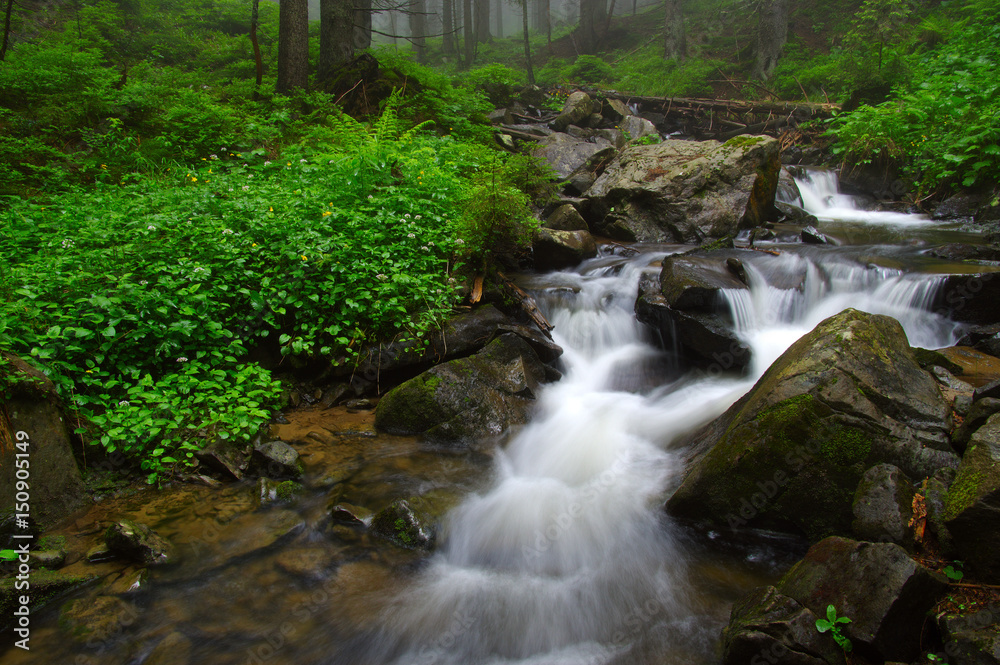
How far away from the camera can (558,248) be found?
7.88 m

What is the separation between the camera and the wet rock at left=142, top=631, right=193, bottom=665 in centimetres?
276

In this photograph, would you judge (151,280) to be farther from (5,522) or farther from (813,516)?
(813,516)

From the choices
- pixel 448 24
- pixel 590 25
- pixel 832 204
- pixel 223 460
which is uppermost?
pixel 448 24

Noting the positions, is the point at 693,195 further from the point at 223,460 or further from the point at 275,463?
the point at 223,460

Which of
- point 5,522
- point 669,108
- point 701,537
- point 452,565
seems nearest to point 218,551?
point 5,522

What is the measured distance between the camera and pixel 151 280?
4637 millimetres

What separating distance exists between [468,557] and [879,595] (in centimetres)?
252

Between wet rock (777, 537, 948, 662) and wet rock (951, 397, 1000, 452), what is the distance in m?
1.31

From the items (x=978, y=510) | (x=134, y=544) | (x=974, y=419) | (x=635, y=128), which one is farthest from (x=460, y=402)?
A: (x=635, y=128)

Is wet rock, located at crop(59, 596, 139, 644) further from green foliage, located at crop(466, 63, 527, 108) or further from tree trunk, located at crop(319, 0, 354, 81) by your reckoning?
green foliage, located at crop(466, 63, 527, 108)

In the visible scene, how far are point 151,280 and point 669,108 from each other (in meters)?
16.6

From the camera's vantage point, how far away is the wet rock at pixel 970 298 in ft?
18.8

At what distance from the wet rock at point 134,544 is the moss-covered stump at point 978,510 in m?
4.73

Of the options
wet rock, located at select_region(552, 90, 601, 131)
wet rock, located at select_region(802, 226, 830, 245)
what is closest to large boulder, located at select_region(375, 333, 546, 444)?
wet rock, located at select_region(802, 226, 830, 245)
